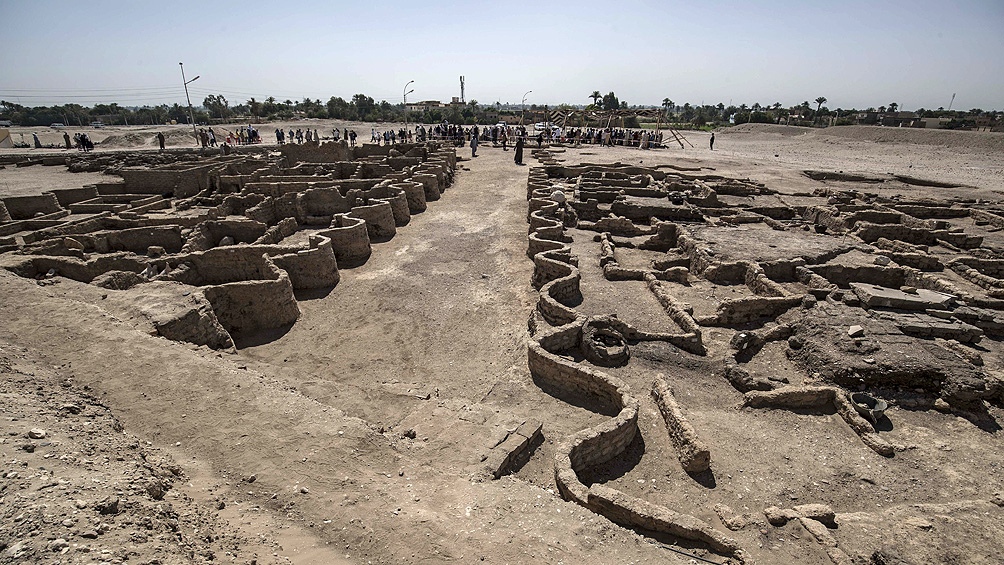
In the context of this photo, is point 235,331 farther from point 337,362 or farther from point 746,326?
point 746,326

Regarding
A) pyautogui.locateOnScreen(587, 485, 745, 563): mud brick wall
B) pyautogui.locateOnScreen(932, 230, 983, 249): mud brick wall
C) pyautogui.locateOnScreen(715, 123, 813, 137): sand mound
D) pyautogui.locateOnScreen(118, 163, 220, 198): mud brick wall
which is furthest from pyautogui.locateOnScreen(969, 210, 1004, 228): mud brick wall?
pyautogui.locateOnScreen(715, 123, 813, 137): sand mound

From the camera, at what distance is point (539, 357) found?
8938 mm

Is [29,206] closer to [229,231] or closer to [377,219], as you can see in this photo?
[229,231]

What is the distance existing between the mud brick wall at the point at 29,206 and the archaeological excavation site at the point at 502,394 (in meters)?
1.87

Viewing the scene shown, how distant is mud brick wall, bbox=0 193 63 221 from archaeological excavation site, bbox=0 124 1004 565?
1871mm

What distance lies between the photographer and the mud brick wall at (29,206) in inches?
773

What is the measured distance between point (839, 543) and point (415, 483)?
5085 mm

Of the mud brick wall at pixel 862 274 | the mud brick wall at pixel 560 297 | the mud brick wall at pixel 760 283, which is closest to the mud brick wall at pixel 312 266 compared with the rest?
the mud brick wall at pixel 560 297

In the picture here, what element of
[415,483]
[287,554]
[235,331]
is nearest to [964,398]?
[415,483]

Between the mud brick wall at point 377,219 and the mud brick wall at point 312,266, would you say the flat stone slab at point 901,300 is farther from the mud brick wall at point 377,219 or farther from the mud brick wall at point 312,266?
the mud brick wall at point 377,219

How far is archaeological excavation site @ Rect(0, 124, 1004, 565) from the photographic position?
472 centimetres

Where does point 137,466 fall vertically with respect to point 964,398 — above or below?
above

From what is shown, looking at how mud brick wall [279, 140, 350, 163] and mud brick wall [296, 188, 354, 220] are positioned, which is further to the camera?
mud brick wall [279, 140, 350, 163]

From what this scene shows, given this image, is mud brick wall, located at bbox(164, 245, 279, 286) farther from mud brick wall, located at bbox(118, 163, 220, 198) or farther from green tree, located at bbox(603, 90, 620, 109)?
green tree, located at bbox(603, 90, 620, 109)
